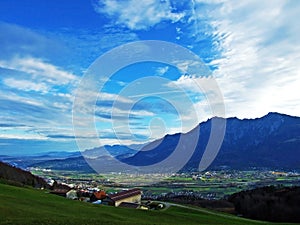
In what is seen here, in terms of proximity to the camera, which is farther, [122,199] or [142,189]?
[142,189]

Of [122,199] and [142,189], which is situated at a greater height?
[122,199]

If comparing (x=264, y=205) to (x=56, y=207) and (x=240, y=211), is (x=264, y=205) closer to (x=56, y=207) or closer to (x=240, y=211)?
(x=240, y=211)

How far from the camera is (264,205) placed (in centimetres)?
6297

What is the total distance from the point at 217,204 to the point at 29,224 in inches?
2259

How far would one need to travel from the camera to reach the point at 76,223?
20938 mm

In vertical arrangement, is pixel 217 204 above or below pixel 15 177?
below

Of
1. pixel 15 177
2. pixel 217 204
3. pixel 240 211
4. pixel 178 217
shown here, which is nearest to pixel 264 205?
pixel 240 211

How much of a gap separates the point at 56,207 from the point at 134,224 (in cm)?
978

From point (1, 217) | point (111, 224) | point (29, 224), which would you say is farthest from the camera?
point (111, 224)

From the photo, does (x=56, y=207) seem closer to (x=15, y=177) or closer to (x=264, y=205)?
(x=264, y=205)

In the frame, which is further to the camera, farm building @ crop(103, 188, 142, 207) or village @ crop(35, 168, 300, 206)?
village @ crop(35, 168, 300, 206)

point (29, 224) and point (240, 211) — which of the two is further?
point (240, 211)

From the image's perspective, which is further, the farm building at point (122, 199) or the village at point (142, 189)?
the village at point (142, 189)

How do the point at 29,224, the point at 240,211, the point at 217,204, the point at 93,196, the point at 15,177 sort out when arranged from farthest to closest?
the point at 15,177, the point at 217,204, the point at 240,211, the point at 93,196, the point at 29,224
